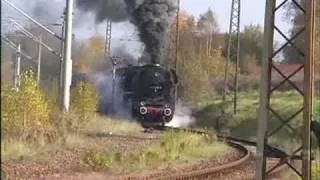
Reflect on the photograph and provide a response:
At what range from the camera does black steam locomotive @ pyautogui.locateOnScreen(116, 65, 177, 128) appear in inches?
1236

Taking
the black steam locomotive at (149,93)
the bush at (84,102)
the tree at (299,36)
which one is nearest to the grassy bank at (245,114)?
the tree at (299,36)

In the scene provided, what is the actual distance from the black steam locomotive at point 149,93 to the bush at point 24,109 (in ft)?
39.8

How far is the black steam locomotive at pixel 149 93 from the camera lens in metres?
31.4

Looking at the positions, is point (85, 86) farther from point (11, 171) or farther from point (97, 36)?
point (97, 36)

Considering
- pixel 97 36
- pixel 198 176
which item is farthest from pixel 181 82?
pixel 198 176

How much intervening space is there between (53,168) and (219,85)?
47849 millimetres

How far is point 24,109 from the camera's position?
19.0m

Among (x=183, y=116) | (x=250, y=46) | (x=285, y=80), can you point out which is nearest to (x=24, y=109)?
(x=285, y=80)

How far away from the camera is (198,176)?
50.5 feet

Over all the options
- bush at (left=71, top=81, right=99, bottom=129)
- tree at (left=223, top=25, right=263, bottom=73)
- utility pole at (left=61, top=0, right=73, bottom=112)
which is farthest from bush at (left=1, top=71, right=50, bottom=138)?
tree at (left=223, top=25, right=263, bottom=73)

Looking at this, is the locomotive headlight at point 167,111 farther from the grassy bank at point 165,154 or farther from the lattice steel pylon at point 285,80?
the lattice steel pylon at point 285,80

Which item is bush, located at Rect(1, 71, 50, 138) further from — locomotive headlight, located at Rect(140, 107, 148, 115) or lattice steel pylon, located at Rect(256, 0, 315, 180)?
locomotive headlight, located at Rect(140, 107, 148, 115)

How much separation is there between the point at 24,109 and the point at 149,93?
13.1 m

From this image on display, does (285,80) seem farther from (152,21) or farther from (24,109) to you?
(152,21)
